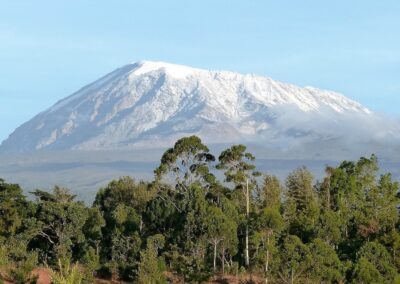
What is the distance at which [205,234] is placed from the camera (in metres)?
65.6

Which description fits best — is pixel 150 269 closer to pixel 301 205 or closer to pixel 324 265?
pixel 324 265

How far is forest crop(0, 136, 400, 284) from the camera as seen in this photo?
2344 inches

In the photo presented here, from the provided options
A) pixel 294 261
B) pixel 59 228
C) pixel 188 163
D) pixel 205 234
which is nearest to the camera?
pixel 294 261

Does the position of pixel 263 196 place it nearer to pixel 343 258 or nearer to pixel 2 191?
pixel 343 258

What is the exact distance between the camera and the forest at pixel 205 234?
2344 inches

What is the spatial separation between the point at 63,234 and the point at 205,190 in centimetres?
1562

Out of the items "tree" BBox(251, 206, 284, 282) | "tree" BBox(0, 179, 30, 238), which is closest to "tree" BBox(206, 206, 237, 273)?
"tree" BBox(251, 206, 284, 282)

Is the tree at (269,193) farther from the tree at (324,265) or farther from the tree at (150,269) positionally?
the tree at (150,269)

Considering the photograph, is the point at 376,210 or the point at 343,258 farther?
the point at 376,210

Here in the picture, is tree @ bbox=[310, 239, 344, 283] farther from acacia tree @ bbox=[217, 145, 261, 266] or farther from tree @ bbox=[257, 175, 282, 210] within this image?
tree @ bbox=[257, 175, 282, 210]

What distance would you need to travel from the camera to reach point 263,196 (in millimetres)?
80000

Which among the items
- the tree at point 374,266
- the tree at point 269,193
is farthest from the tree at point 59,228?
the tree at point 374,266

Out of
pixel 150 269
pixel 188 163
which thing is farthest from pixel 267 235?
pixel 188 163

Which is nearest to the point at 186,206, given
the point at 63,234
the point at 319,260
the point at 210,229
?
the point at 210,229
